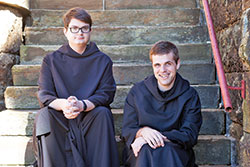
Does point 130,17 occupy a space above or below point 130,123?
above

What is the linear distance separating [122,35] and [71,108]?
5.28ft

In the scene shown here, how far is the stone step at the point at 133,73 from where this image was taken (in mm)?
3008

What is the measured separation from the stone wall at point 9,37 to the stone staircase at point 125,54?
3.3 inches

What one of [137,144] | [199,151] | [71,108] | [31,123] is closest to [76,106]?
[71,108]

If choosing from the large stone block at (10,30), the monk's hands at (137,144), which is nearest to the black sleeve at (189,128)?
the monk's hands at (137,144)

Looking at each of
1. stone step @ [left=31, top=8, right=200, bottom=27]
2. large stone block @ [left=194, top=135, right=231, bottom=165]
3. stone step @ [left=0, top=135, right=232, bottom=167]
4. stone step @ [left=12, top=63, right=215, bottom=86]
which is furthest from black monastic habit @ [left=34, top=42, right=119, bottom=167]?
stone step @ [left=31, top=8, right=200, bottom=27]

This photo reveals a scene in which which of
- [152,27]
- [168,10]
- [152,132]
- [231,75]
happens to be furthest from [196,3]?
[152,132]

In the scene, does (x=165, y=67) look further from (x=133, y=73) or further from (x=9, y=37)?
(x=9, y=37)

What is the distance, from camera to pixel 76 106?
2.12 metres

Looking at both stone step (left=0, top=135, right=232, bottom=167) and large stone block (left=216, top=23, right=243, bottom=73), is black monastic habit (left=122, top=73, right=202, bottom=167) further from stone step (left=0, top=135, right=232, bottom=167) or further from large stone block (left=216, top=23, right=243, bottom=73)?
large stone block (left=216, top=23, right=243, bottom=73)

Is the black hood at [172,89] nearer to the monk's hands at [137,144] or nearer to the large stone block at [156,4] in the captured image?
the monk's hands at [137,144]

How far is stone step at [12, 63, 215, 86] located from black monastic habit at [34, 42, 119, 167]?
0.60 metres

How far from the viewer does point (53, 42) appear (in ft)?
11.4

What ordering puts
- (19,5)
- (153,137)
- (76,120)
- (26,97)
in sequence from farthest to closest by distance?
(19,5) < (26,97) < (76,120) < (153,137)
